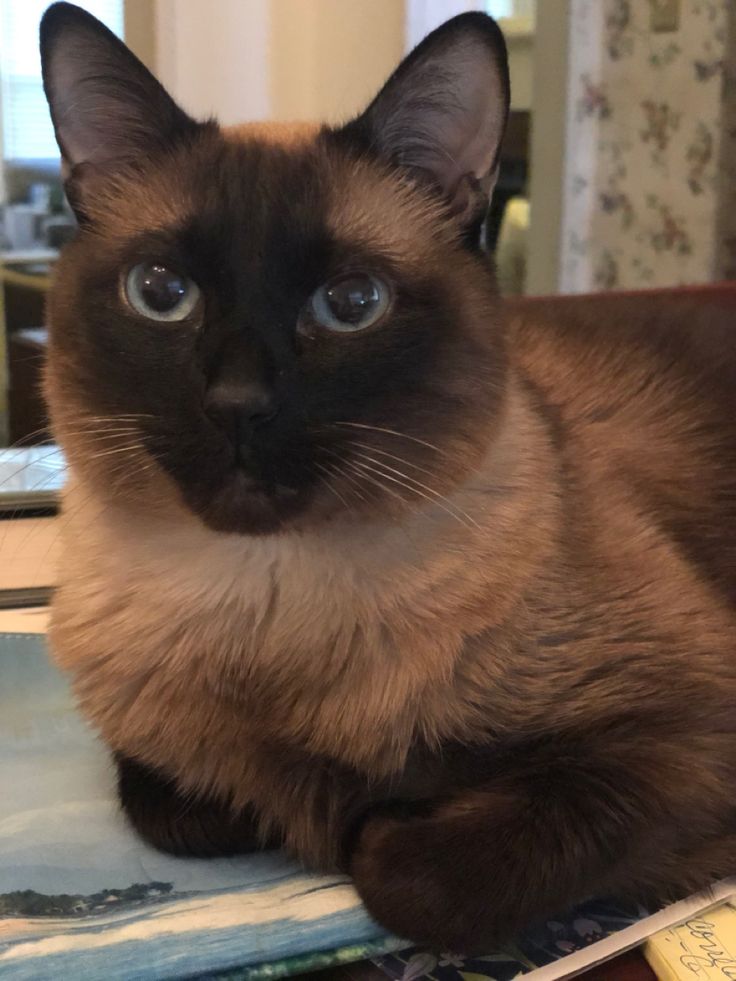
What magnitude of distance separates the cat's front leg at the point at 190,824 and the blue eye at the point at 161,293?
0.44 m

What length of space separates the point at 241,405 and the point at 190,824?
0.44 m

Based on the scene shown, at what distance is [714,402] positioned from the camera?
145 centimetres

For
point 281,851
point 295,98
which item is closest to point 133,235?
point 281,851

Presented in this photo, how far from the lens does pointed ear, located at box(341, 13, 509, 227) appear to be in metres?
0.92

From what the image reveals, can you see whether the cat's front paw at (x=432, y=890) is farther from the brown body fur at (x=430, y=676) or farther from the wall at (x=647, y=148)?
the wall at (x=647, y=148)

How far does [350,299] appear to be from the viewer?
89 centimetres

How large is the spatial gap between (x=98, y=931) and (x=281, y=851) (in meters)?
0.21

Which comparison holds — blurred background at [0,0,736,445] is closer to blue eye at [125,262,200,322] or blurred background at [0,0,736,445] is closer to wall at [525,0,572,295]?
wall at [525,0,572,295]

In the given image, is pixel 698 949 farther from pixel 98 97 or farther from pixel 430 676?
pixel 98 97

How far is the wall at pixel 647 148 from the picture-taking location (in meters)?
2.30

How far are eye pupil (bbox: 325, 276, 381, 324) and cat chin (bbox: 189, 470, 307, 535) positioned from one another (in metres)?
0.16

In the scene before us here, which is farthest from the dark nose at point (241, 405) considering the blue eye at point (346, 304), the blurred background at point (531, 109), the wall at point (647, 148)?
the wall at point (647, 148)

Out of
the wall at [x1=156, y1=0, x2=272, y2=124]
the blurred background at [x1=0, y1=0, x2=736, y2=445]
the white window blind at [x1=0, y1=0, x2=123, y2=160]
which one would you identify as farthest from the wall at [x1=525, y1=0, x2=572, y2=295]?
the white window blind at [x1=0, y1=0, x2=123, y2=160]

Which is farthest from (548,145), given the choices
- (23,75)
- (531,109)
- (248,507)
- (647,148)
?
(248,507)
